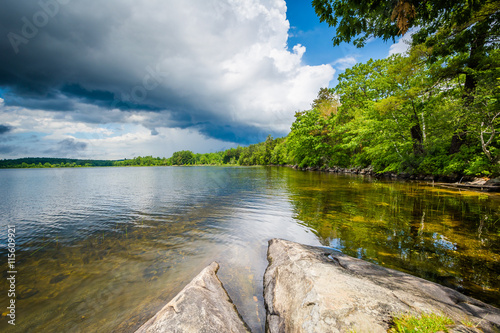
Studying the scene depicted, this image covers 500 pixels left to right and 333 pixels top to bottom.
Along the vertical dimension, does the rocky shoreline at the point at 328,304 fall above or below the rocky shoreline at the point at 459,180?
below

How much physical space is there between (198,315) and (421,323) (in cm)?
295

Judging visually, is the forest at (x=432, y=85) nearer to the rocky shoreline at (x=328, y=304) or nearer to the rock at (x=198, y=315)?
the rocky shoreline at (x=328, y=304)

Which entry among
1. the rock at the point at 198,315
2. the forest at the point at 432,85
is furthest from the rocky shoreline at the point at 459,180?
the rock at the point at 198,315

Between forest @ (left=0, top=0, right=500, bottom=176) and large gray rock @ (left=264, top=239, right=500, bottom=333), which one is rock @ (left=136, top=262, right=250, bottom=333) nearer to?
large gray rock @ (left=264, top=239, right=500, bottom=333)

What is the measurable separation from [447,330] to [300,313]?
5.45 ft

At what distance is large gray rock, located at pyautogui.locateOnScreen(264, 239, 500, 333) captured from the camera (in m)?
2.38

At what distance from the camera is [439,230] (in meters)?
7.27

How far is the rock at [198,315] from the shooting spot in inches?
106

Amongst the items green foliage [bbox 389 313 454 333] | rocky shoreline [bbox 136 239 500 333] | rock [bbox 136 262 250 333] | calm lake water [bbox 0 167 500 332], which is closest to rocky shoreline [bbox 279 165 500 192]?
calm lake water [bbox 0 167 500 332]

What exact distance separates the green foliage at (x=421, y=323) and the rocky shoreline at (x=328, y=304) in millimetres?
91

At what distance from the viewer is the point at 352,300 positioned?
2.72 m

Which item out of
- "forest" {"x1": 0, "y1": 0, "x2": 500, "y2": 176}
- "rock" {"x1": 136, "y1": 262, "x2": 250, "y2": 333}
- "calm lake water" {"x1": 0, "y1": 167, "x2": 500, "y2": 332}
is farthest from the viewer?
"forest" {"x1": 0, "y1": 0, "x2": 500, "y2": 176}

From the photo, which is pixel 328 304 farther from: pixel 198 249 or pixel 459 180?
pixel 459 180

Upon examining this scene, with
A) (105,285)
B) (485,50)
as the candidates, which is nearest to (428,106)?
(485,50)
